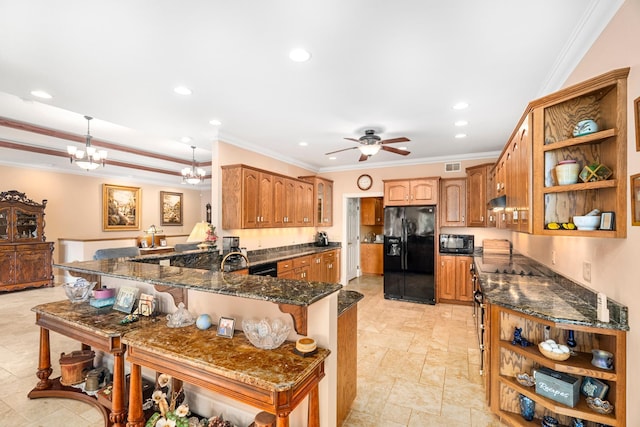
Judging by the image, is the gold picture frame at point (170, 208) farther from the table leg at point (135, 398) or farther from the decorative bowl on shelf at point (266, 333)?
the decorative bowl on shelf at point (266, 333)

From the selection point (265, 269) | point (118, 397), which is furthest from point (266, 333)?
point (265, 269)

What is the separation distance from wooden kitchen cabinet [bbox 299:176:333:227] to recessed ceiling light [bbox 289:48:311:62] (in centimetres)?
384

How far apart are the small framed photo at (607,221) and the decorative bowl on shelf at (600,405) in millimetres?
1039

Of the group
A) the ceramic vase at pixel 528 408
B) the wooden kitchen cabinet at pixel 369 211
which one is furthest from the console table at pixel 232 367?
the wooden kitchen cabinet at pixel 369 211

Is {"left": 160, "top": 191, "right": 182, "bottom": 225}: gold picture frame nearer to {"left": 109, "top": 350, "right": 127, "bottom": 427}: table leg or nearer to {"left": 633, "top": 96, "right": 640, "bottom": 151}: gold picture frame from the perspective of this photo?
{"left": 109, "top": 350, "right": 127, "bottom": 427}: table leg

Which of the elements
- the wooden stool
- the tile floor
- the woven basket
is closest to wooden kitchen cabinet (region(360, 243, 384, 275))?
the tile floor

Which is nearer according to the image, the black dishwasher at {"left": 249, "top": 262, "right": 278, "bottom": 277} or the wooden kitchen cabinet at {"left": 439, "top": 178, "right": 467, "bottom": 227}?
the black dishwasher at {"left": 249, "top": 262, "right": 278, "bottom": 277}

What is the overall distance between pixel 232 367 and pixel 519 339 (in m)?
2.01

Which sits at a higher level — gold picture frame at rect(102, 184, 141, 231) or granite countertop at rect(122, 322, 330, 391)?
gold picture frame at rect(102, 184, 141, 231)

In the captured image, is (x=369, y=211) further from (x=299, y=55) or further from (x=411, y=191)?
(x=299, y=55)

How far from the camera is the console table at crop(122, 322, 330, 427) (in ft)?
4.23

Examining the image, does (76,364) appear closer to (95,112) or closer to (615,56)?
(95,112)

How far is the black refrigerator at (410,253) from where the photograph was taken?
5.25 metres

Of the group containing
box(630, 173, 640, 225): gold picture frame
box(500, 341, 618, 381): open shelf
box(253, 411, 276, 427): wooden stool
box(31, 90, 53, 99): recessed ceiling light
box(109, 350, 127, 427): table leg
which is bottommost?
box(109, 350, 127, 427): table leg
